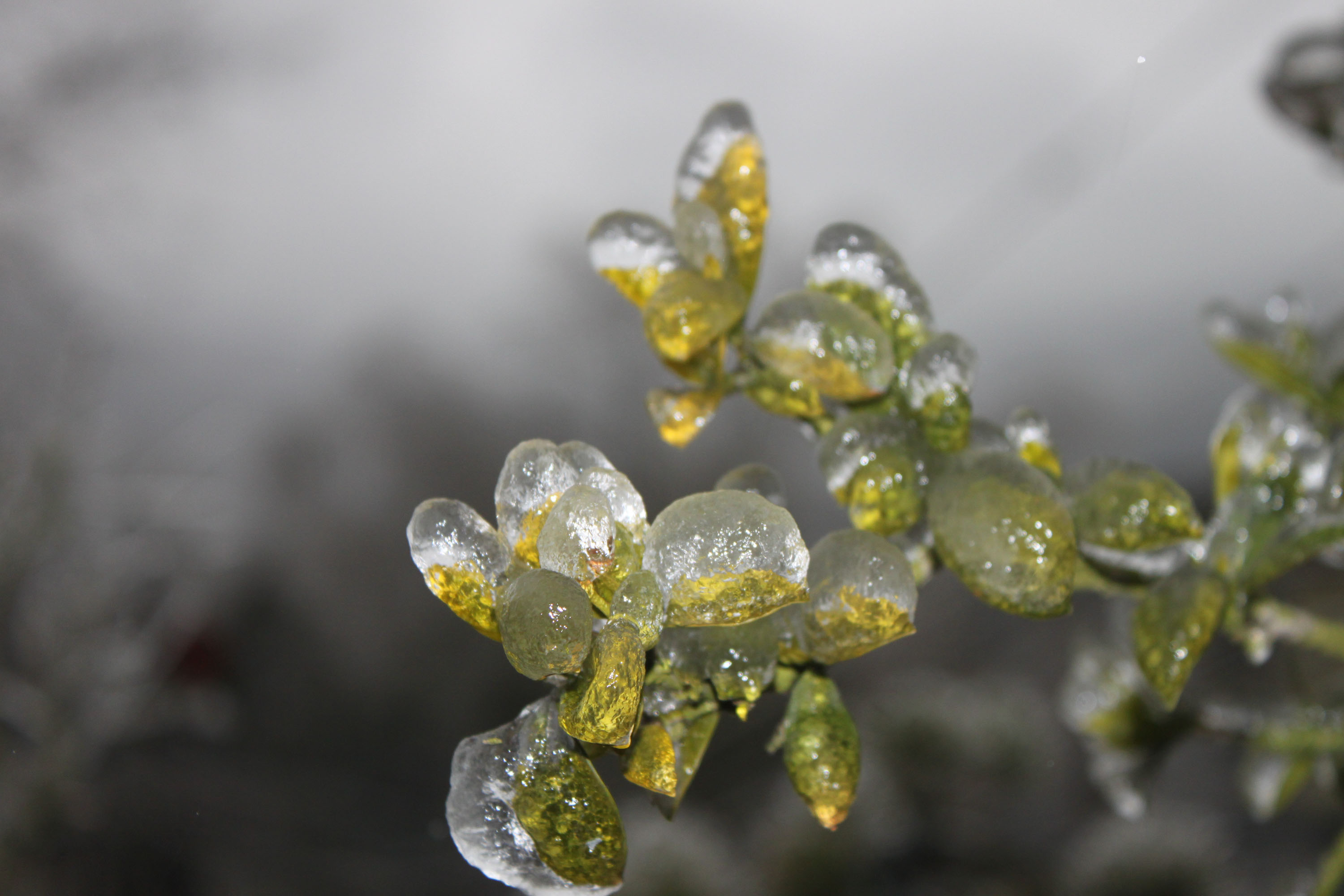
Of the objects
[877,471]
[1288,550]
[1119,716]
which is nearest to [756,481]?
[877,471]

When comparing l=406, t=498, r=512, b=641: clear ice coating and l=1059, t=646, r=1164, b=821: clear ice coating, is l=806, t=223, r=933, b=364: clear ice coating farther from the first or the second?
l=1059, t=646, r=1164, b=821: clear ice coating

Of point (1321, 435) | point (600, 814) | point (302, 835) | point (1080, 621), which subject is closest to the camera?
point (600, 814)

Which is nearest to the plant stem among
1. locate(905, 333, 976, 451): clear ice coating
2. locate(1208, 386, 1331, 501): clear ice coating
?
locate(1208, 386, 1331, 501): clear ice coating

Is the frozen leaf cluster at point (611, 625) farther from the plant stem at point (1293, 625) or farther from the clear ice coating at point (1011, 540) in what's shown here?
the plant stem at point (1293, 625)

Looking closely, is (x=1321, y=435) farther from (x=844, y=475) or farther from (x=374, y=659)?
(x=374, y=659)

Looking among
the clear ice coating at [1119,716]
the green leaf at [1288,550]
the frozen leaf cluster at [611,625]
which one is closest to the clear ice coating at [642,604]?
the frozen leaf cluster at [611,625]

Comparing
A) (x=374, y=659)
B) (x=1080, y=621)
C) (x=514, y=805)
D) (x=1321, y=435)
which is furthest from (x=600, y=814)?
(x=374, y=659)

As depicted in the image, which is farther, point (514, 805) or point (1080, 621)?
point (1080, 621)

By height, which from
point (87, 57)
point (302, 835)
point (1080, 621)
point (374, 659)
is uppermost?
point (87, 57)
